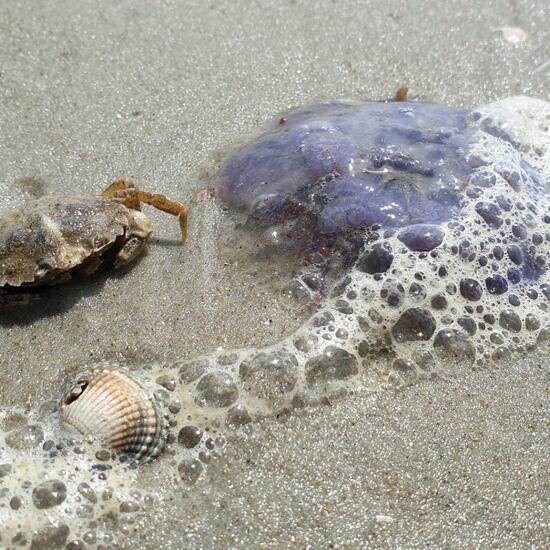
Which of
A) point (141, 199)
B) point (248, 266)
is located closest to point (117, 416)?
point (248, 266)

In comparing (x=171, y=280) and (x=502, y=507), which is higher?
(x=171, y=280)

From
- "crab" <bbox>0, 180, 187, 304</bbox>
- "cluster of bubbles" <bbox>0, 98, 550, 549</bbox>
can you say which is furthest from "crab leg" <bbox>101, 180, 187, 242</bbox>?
"cluster of bubbles" <bbox>0, 98, 550, 549</bbox>

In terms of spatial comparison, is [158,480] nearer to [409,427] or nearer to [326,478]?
[326,478]

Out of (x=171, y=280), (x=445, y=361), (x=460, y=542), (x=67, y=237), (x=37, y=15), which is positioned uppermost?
(x=37, y=15)

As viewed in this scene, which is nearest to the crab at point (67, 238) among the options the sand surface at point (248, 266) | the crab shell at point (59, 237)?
the crab shell at point (59, 237)

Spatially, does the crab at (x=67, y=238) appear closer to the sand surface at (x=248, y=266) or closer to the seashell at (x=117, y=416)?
the sand surface at (x=248, y=266)

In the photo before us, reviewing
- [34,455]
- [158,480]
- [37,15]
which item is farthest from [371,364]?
[37,15]

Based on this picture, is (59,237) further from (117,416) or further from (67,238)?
(117,416)
